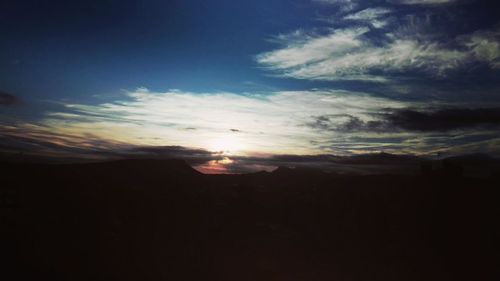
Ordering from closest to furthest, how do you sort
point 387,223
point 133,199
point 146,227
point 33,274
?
point 33,274 → point 146,227 → point 133,199 → point 387,223

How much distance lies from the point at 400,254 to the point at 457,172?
2089 inches

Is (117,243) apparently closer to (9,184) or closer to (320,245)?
(9,184)

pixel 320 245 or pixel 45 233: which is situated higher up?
pixel 45 233

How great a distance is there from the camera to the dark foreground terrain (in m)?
64.1

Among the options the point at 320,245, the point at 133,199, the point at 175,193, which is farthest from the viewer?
the point at 175,193

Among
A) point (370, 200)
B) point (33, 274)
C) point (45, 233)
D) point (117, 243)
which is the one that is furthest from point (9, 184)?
point (370, 200)

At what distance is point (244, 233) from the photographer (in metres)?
89.9

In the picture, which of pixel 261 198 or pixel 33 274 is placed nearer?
pixel 33 274

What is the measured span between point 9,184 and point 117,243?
116 feet

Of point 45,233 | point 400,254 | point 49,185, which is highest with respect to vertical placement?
point 49,185

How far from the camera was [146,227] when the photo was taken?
271 feet

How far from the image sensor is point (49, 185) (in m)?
85.1

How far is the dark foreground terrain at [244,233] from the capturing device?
2525 inches

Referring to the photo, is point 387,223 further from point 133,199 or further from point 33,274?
point 33,274
